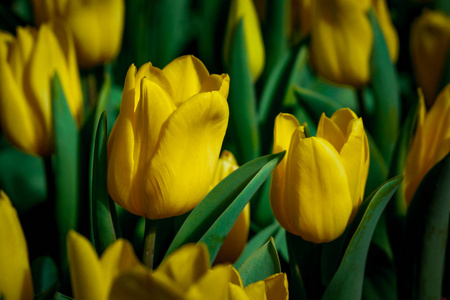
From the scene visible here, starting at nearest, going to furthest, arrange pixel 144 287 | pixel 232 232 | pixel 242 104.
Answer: pixel 144 287
pixel 232 232
pixel 242 104

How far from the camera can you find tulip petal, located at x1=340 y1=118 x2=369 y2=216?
44 centimetres

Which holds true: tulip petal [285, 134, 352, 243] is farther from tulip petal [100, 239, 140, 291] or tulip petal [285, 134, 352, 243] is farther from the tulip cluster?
tulip petal [100, 239, 140, 291]

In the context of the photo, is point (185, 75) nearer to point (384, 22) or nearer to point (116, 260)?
point (116, 260)

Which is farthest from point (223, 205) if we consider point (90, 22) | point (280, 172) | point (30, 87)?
point (90, 22)

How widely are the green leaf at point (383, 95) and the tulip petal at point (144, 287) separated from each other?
1.79ft

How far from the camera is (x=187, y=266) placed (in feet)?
1.04

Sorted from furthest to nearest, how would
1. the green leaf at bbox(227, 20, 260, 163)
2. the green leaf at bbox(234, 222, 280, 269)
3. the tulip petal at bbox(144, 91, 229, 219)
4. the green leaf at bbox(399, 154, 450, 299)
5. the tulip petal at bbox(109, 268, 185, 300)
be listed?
1. the green leaf at bbox(227, 20, 260, 163)
2. the green leaf at bbox(234, 222, 280, 269)
3. the green leaf at bbox(399, 154, 450, 299)
4. the tulip petal at bbox(144, 91, 229, 219)
5. the tulip petal at bbox(109, 268, 185, 300)

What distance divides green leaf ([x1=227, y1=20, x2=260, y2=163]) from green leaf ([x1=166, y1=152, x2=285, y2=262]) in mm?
268

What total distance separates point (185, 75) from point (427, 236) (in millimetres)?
268

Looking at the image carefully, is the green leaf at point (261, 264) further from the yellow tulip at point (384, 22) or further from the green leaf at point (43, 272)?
the yellow tulip at point (384, 22)

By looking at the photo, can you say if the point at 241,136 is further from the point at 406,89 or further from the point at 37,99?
the point at 406,89

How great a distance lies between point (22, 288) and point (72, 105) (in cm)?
26

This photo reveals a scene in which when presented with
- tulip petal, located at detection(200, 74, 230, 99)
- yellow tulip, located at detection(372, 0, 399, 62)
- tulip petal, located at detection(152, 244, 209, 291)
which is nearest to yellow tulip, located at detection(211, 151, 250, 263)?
tulip petal, located at detection(200, 74, 230, 99)

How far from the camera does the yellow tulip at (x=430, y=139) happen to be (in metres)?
0.53
